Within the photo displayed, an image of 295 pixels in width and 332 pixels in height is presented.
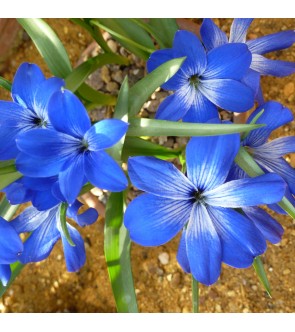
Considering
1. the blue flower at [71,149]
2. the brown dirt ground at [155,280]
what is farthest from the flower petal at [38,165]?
the brown dirt ground at [155,280]

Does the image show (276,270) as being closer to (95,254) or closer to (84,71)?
(95,254)

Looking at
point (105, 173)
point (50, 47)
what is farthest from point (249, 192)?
point (50, 47)

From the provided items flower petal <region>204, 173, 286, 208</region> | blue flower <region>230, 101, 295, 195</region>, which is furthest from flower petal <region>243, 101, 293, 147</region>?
flower petal <region>204, 173, 286, 208</region>

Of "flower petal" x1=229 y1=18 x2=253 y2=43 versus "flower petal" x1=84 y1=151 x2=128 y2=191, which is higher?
"flower petal" x1=84 y1=151 x2=128 y2=191

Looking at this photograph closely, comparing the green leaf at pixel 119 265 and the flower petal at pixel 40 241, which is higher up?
the flower petal at pixel 40 241

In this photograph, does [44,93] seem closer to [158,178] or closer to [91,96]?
[158,178]

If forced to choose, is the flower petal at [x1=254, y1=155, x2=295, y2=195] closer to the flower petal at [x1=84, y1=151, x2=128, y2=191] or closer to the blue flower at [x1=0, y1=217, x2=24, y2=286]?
the flower petal at [x1=84, y1=151, x2=128, y2=191]

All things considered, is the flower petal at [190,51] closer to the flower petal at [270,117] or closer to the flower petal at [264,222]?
the flower petal at [270,117]
